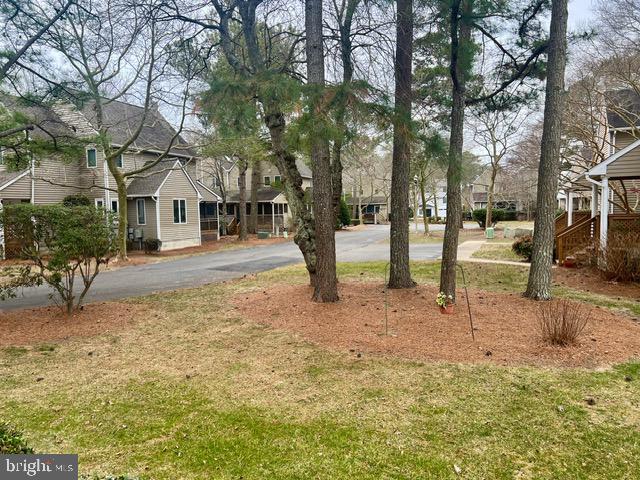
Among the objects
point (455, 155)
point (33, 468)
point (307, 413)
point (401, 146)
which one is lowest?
point (307, 413)

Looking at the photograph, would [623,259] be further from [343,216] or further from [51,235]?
[343,216]

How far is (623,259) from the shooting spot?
9594mm

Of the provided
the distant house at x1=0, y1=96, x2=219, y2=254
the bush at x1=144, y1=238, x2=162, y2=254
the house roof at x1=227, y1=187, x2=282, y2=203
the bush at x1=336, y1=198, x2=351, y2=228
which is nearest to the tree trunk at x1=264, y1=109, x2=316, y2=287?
the distant house at x1=0, y1=96, x2=219, y2=254

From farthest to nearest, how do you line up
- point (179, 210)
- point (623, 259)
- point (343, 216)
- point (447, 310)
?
1. point (343, 216)
2. point (179, 210)
3. point (623, 259)
4. point (447, 310)

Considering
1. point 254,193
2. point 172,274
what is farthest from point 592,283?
point 254,193

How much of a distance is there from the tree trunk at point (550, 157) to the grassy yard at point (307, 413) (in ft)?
11.1

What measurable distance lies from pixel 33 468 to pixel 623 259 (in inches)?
449

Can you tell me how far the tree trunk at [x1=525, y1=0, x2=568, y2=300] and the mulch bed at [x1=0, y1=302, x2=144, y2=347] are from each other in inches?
304

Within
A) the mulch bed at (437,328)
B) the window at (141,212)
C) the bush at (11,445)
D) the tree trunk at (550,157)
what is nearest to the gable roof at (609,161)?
the tree trunk at (550,157)

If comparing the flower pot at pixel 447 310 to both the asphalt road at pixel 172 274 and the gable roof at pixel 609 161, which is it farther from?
the gable roof at pixel 609 161

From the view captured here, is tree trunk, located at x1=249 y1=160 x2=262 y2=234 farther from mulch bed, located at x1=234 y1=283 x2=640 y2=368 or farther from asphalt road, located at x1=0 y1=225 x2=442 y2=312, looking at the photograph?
mulch bed, located at x1=234 y1=283 x2=640 y2=368

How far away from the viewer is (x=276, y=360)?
5.15 metres

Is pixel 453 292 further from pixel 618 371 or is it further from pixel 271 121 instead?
pixel 271 121

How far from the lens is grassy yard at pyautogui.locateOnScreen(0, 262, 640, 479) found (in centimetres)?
298
